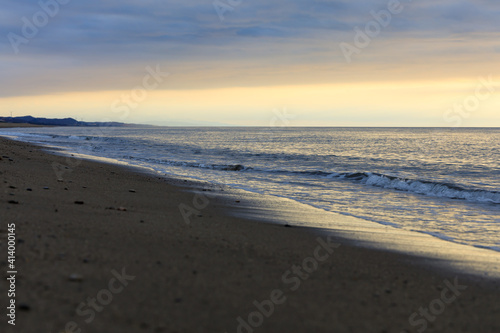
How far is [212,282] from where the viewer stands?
16.6ft

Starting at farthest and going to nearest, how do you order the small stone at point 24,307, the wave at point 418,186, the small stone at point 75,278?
1. the wave at point 418,186
2. the small stone at point 75,278
3. the small stone at point 24,307

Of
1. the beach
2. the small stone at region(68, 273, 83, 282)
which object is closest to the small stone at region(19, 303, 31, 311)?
the beach

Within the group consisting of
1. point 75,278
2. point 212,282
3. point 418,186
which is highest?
point 75,278

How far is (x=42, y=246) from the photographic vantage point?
5.65 metres

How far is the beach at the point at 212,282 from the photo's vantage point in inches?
162

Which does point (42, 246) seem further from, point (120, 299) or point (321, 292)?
point (321, 292)

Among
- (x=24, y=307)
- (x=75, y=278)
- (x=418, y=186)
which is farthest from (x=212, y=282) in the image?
(x=418, y=186)

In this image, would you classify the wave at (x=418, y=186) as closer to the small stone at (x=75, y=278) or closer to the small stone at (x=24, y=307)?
the small stone at (x=75, y=278)

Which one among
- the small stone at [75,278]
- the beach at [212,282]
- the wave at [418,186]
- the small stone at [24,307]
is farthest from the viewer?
the wave at [418,186]

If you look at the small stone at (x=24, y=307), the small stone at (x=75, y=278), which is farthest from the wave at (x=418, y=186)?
the small stone at (x=24, y=307)

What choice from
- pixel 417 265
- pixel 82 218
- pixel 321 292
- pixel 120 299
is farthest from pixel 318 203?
pixel 120 299

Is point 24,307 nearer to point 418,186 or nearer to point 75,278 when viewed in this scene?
point 75,278

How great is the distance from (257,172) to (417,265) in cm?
2128

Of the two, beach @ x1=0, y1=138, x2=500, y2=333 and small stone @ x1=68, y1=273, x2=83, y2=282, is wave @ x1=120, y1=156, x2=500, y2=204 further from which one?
small stone @ x1=68, y1=273, x2=83, y2=282
